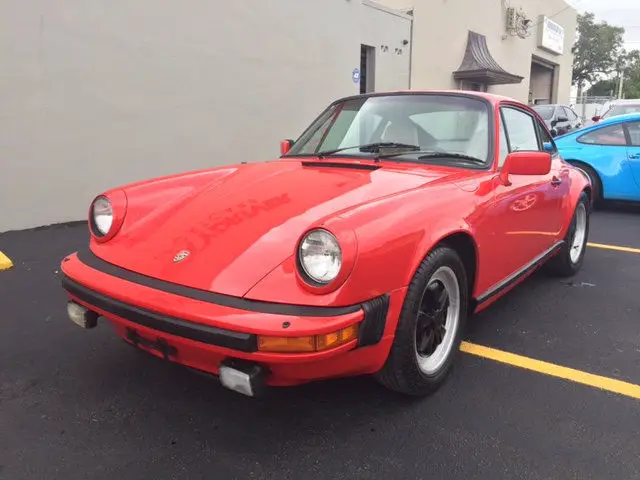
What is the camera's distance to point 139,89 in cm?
685

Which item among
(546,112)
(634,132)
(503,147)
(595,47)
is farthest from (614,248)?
(595,47)

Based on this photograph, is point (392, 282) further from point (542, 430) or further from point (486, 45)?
point (486, 45)

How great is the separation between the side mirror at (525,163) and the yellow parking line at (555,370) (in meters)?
1.00

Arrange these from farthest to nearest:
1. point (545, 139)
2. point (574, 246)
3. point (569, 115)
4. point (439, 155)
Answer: point (569, 115)
point (574, 246)
point (545, 139)
point (439, 155)

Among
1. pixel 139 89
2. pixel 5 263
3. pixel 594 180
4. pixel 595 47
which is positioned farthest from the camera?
pixel 595 47

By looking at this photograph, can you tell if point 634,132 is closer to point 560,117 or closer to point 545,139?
point 545,139

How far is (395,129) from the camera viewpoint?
10.7 ft

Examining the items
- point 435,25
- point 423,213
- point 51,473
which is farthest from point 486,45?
point 51,473

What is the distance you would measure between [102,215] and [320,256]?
1.27m

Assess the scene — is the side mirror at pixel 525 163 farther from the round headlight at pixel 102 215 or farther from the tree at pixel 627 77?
the tree at pixel 627 77

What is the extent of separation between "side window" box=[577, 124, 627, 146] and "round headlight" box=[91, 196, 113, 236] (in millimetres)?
6843

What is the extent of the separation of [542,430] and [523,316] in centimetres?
140

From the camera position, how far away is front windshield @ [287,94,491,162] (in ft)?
10.2

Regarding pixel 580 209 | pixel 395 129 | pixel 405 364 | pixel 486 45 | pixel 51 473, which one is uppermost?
pixel 486 45
